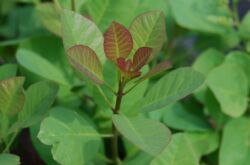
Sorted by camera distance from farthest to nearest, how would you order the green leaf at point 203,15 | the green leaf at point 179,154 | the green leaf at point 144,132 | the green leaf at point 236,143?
the green leaf at point 203,15, the green leaf at point 236,143, the green leaf at point 179,154, the green leaf at point 144,132

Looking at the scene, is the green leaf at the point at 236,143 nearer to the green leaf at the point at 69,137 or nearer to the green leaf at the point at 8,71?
the green leaf at the point at 69,137

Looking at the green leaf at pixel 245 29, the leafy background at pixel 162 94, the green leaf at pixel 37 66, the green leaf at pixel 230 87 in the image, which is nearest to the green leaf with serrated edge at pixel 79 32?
the leafy background at pixel 162 94

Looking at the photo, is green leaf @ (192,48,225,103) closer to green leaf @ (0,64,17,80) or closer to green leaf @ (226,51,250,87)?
green leaf @ (226,51,250,87)

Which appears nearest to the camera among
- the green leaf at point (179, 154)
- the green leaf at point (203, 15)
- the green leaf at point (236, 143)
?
the green leaf at point (179, 154)

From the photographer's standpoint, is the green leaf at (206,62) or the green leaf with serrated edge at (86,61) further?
the green leaf at (206,62)

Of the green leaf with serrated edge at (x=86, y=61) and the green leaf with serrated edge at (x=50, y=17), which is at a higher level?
the green leaf with serrated edge at (x=86, y=61)

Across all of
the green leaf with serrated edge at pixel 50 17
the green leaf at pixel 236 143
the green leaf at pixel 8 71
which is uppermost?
the green leaf with serrated edge at pixel 50 17
